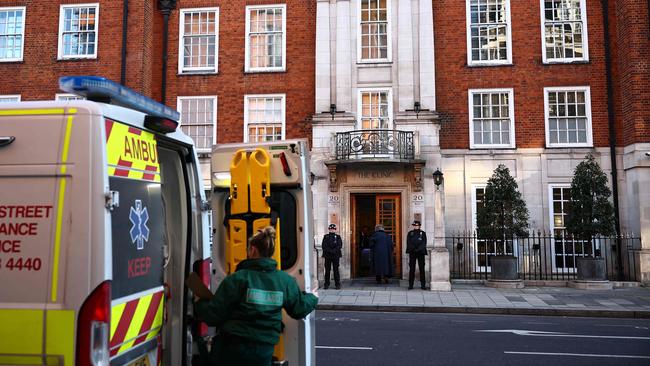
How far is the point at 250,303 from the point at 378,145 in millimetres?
13386

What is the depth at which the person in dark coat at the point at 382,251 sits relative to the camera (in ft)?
51.0

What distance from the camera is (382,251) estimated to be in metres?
15.7

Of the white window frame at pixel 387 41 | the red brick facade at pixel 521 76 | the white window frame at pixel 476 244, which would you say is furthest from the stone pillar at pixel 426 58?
the white window frame at pixel 476 244

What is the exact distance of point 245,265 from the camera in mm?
3637

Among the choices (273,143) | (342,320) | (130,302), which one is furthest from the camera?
(342,320)

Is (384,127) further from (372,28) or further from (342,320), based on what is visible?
(342,320)

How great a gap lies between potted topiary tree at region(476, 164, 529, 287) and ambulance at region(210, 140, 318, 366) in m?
11.0

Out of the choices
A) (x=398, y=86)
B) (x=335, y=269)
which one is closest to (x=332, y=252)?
(x=335, y=269)

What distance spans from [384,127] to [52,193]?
50.4ft

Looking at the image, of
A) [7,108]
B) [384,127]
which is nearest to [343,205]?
[384,127]

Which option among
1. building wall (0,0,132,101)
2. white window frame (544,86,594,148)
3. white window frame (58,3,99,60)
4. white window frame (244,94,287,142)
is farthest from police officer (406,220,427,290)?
white window frame (58,3,99,60)

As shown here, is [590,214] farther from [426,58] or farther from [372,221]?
[426,58]

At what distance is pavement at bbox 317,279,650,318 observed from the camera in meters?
11.8

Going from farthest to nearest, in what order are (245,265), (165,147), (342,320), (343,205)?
(343,205), (342,320), (165,147), (245,265)
